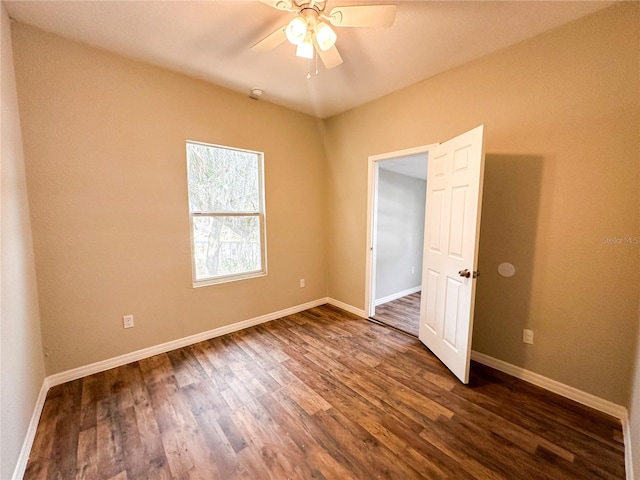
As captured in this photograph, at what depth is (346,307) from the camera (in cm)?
365

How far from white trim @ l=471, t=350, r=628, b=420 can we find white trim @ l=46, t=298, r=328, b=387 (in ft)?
7.46

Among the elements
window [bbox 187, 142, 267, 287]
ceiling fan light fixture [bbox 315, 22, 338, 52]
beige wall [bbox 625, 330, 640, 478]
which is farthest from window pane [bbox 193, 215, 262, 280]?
beige wall [bbox 625, 330, 640, 478]

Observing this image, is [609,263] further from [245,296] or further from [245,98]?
[245,98]

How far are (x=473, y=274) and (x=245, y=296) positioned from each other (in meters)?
2.41

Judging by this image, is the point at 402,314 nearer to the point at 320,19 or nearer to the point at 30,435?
the point at 320,19

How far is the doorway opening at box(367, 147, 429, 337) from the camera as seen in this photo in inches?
131

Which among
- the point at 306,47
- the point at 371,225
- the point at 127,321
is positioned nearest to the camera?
the point at 306,47

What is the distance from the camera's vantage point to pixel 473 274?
1.95m

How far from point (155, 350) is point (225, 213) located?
5.04ft

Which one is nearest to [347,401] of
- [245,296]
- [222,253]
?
[245,296]

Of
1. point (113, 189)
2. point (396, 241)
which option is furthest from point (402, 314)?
point (113, 189)

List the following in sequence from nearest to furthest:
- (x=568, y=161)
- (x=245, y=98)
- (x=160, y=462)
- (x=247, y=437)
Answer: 1. (x=160, y=462)
2. (x=247, y=437)
3. (x=568, y=161)
4. (x=245, y=98)

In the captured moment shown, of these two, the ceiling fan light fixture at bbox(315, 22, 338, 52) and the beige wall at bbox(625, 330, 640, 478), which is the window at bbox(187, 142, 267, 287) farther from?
the beige wall at bbox(625, 330, 640, 478)

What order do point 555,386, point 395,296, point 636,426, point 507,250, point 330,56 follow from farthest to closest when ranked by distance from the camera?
point 395,296
point 507,250
point 555,386
point 330,56
point 636,426
